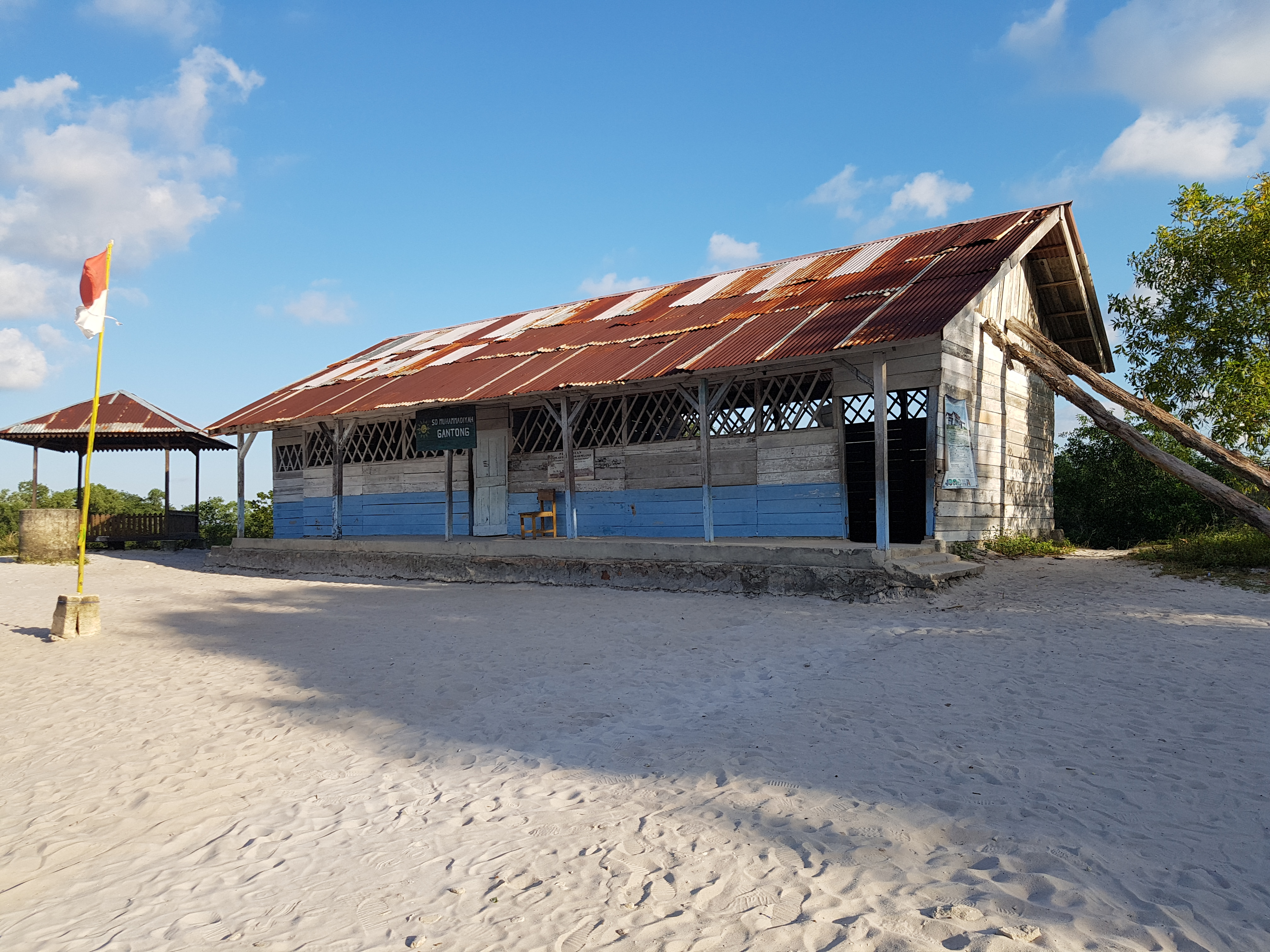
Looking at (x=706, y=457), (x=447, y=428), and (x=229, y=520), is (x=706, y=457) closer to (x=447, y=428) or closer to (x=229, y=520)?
(x=447, y=428)

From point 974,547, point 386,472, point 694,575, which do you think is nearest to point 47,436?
point 386,472

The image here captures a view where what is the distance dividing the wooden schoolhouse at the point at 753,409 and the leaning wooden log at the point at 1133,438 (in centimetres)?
39

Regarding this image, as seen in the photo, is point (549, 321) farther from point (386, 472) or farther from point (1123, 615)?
point (1123, 615)

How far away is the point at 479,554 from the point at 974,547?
7.22 metres

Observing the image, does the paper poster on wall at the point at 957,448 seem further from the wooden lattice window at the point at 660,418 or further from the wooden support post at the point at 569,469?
the wooden support post at the point at 569,469

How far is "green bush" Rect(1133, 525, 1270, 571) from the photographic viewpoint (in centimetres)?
991

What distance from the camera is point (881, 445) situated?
8844 millimetres

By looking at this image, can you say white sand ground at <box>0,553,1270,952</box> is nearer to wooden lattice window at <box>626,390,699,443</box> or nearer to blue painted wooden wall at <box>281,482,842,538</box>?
blue painted wooden wall at <box>281,482,842,538</box>

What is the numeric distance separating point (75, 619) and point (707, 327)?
27.8 ft

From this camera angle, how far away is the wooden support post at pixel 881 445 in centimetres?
871

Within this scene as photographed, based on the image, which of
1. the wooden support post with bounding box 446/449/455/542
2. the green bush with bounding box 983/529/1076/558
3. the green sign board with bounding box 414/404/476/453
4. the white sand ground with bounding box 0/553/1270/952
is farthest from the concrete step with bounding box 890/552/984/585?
the wooden support post with bounding box 446/449/455/542

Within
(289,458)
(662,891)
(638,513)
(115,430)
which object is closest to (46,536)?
(115,430)

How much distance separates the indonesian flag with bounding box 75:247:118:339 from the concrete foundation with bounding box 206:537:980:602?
578 centimetres

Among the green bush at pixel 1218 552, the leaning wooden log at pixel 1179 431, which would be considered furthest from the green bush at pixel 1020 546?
the leaning wooden log at pixel 1179 431
